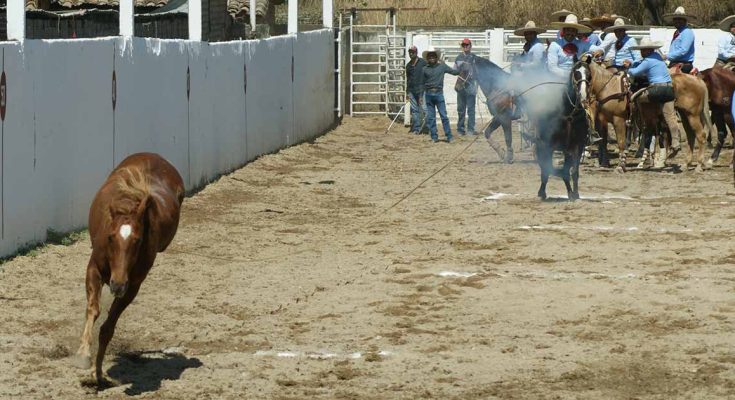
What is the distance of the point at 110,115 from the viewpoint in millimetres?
14188

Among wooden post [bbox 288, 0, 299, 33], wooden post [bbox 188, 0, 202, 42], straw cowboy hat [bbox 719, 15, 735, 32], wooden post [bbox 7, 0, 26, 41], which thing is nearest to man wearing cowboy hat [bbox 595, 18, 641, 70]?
straw cowboy hat [bbox 719, 15, 735, 32]

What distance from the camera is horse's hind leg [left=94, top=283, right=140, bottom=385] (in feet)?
25.9

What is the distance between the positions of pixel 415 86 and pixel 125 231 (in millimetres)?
21610

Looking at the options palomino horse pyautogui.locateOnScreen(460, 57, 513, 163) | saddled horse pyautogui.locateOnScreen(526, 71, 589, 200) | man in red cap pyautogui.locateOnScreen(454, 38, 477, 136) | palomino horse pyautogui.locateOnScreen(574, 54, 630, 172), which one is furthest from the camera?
man in red cap pyautogui.locateOnScreen(454, 38, 477, 136)

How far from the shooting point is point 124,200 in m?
7.78

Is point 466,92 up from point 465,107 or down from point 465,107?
up

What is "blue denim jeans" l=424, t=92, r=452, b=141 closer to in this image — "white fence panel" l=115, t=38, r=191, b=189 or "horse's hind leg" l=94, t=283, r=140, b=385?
"white fence panel" l=115, t=38, r=191, b=189

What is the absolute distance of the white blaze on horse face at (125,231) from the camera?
7553 mm

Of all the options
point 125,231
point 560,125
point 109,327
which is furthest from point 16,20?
point 560,125

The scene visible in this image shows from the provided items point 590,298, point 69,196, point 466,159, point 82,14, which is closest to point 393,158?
point 466,159

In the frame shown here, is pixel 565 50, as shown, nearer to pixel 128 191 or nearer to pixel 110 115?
pixel 110 115

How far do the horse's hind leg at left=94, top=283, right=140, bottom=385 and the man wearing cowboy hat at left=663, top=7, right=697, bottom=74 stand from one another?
52.6 ft

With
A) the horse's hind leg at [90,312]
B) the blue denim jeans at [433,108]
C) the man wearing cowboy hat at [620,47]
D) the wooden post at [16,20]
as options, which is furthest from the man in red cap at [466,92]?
the horse's hind leg at [90,312]

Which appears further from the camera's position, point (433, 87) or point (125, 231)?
point (433, 87)
